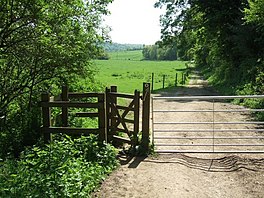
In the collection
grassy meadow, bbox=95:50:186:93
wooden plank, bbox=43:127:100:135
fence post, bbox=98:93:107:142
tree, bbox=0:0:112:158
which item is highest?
tree, bbox=0:0:112:158

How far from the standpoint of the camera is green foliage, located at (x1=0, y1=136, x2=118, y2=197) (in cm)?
550

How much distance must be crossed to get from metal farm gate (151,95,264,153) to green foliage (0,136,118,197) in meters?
2.14

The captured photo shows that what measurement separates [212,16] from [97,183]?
23.9 meters

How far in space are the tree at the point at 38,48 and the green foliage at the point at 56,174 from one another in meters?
3.32

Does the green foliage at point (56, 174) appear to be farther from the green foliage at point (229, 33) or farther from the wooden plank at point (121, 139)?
the green foliage at point (229, 33)

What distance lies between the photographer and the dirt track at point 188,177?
6371 millimetres

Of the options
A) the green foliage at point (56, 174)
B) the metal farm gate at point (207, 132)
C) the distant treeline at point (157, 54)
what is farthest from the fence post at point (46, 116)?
the distant treeline at point (157, 54)

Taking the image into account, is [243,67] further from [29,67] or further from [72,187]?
[72,187]

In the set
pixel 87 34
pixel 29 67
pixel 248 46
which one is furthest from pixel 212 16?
pixel 29 67

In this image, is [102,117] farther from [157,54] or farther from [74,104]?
[157,54]

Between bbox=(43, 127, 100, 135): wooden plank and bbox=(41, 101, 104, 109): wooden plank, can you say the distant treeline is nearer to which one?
bbox=(43, 127, 100, 135): wooden plank

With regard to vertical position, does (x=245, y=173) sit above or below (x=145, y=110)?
below

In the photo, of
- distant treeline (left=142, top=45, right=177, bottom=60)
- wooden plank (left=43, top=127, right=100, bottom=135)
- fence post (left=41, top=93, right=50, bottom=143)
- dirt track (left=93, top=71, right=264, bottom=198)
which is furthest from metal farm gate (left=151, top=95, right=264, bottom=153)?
distant treeline (left=142, top=45, right=177, bottom=60)

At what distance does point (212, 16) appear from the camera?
27656 millimetres
